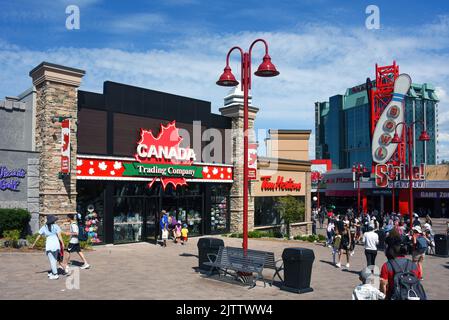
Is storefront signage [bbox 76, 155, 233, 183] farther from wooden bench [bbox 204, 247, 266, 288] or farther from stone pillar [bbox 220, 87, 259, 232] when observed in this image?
wooden bench [bbox 204, 247, 266, 288]

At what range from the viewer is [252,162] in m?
25.3

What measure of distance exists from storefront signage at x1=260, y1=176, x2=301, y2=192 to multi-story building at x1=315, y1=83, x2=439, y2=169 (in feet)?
293

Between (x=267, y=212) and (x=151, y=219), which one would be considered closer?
(x=151, y=219)

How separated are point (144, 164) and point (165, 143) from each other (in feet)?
5.62

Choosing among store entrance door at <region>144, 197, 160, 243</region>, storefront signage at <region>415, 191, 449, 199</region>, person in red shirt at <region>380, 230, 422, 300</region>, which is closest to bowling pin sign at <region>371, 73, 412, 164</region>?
storefront signage at <region>415, 191, 449, 199</region>

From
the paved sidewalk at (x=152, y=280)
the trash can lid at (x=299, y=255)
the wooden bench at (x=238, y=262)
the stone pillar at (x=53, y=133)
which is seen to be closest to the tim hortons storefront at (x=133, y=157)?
the stone pillar at (x=53, y=133)

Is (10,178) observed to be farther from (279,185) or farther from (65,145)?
(279,185)

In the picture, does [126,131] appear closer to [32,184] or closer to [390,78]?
[32,184]

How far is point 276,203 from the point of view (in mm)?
28938

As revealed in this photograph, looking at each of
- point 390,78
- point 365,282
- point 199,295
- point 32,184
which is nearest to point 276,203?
point 32,184

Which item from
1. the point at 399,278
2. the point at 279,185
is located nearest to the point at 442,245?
the point at 279,185

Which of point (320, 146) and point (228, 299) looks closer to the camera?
point (228, 299)

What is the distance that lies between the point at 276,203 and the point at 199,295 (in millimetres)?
19138

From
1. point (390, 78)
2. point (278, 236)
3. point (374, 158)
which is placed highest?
point (390, 78)
